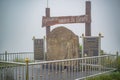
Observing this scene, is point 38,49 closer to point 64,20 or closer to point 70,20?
point 64,20

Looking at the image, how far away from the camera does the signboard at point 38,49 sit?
9.28m

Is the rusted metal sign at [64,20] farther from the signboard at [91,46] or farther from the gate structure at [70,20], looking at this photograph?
the signboard at [91,46]

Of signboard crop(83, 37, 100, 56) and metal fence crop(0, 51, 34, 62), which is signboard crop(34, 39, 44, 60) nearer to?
metal fence crop(0, 51, 34, 62)

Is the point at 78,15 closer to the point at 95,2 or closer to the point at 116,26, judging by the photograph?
the point at 95,2

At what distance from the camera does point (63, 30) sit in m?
8.04

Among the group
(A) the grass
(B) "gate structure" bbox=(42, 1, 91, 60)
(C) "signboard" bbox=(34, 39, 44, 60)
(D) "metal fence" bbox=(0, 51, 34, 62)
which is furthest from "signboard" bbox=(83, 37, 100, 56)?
(D) "metal fence" bbox=(0, 51, 34, 62)

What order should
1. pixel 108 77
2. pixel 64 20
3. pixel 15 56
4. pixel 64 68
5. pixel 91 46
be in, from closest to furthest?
pixel 108 77 → pixel 64 68 → pixel 91 46 → pixel 64 20 → pixel 15 56

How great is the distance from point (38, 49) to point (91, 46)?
251cm

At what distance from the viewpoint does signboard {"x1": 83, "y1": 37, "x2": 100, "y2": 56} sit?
7.69m

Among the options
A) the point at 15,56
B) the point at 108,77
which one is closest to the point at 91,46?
the point at 108,77

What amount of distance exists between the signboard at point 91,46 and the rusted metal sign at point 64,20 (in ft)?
2.92

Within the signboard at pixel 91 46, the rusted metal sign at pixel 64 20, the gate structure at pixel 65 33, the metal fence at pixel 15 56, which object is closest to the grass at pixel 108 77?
the signboard at pixel 91 46

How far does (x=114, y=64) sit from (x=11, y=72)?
12.5ft

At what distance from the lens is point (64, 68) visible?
646 centimetres
